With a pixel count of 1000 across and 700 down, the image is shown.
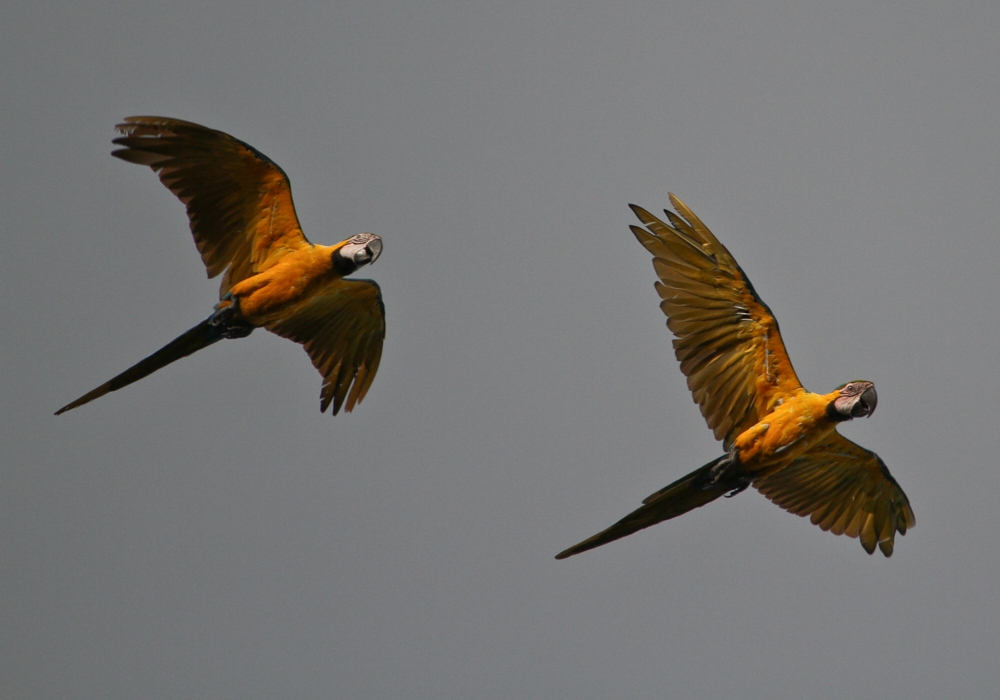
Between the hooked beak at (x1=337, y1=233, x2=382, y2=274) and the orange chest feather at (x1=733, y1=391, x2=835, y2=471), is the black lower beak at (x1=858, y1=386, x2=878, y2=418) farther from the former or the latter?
the hooked beak at (x1=337, y1=233, x2=382, y2=274)

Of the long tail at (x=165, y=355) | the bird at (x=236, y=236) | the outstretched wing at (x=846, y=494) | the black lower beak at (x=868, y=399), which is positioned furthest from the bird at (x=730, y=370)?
the long tail at (x=165, y=355)

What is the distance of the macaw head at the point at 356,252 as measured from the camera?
14211 millimetres

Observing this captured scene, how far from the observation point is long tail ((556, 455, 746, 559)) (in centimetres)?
1247

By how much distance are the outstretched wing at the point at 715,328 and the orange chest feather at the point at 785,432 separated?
0.22 m

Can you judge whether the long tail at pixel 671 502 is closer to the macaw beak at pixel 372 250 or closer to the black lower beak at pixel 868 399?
the black lower beak at pixel 868 399

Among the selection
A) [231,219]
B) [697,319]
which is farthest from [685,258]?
[231,219]

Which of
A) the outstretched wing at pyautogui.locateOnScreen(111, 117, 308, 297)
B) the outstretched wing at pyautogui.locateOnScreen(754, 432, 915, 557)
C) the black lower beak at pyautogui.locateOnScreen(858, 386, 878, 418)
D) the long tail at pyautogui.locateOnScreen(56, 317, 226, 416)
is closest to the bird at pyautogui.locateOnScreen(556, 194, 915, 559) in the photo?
the black lower beak at pyautogui.locateOnScreen(858, 386, 878, 418)

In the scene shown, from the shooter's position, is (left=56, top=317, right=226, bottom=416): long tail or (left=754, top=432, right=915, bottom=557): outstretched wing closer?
(left=56, top=317, right=226, bottom=416): long tail

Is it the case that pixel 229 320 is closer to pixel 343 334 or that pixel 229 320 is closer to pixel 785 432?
pixel 343 334

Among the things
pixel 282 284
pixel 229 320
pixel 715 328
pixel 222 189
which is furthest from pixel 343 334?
pixel 715 328

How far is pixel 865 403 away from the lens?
12.8m

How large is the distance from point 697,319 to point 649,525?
2494mm

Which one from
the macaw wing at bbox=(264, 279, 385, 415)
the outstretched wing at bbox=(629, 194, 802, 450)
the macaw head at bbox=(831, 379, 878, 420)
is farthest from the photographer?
the macaw wing at bbox=(264, 279, 385, 415)

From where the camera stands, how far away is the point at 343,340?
15812mm
